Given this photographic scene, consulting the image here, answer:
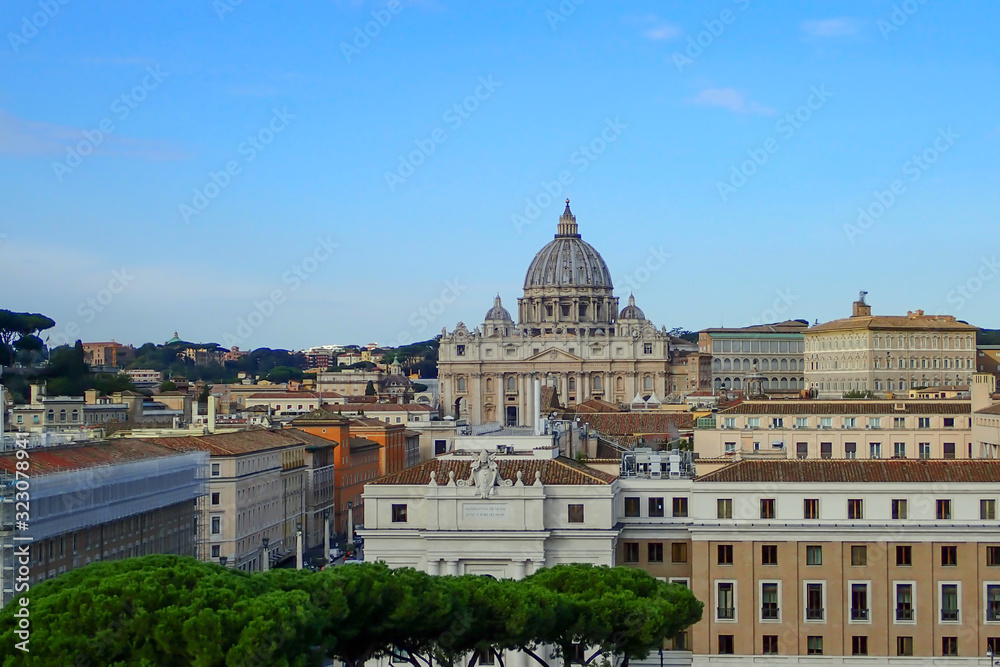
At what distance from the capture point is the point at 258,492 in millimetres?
67312

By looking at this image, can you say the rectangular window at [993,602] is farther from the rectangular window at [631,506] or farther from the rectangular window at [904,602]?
the rectangular window at [631,506]

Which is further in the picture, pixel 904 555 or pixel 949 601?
pixel 904 555

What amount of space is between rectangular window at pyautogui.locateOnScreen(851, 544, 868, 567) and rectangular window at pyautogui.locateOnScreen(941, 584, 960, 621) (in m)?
1.62

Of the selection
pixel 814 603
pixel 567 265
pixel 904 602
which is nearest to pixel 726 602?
pixel 814 603

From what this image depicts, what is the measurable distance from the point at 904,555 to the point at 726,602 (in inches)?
146

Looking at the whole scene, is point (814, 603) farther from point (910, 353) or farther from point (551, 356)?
point (551, 356)

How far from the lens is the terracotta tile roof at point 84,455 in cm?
4172

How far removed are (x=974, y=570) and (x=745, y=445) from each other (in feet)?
49.6

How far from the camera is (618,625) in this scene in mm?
32625

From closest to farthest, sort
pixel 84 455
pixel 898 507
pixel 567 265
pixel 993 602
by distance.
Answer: pixel 993 602
pixel 898 507
pixel 84 455
pixel 567 265

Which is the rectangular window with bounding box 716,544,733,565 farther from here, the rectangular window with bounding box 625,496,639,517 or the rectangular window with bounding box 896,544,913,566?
the rectangular window with bounding box 896,544,913,566

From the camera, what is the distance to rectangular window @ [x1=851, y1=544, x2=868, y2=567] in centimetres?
3759

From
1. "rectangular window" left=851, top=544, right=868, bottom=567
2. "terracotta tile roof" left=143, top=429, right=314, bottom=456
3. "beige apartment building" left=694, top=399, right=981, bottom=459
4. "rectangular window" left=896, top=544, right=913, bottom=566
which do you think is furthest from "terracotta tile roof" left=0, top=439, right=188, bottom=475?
"rectangular window" left=896, top=544, right=913, bottom=566

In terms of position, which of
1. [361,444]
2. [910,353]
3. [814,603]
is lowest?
[814,603]
